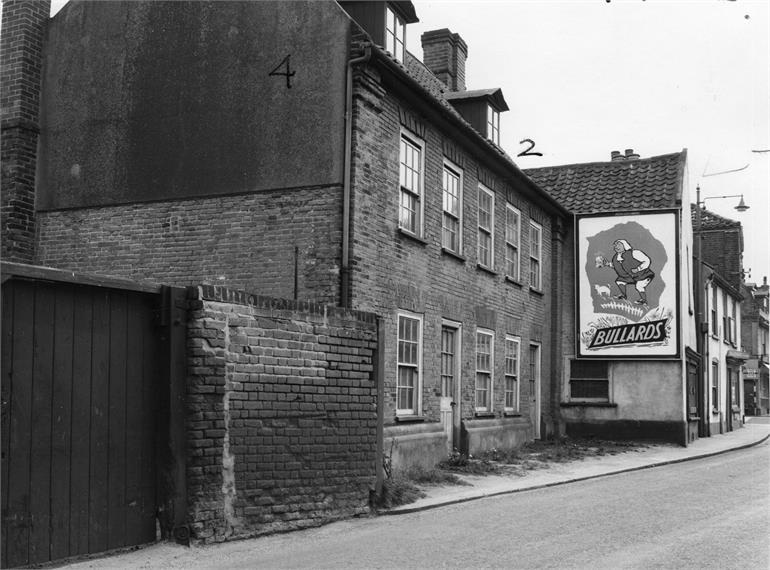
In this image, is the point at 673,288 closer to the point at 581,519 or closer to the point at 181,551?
the point at 581,519

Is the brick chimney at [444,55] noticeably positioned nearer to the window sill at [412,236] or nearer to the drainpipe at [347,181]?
the window sill at [412,236]

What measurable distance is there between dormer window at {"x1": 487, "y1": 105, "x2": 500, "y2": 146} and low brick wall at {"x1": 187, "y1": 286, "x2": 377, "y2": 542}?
1045cm

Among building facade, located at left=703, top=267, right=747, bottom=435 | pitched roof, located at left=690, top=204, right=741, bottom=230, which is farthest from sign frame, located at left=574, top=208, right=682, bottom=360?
pitched roof, located at left=690, top=204, right=741, bottom=230

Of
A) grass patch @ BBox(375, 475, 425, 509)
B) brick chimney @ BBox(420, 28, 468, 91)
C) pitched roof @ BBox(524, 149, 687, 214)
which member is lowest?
grass patch @ BBox(375, 475, 425, 509)

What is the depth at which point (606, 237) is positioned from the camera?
79.2ft

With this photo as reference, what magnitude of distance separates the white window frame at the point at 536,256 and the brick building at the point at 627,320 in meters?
2.03

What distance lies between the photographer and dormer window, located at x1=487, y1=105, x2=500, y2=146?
2019 centimetres

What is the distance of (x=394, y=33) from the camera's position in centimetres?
1542

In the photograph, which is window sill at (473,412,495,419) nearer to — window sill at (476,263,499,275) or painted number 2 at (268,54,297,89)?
window sill at (476,263,499,275)

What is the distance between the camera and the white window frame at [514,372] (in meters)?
19.7

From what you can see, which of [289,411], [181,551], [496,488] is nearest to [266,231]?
[289,411]

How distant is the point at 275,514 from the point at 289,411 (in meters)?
1.10

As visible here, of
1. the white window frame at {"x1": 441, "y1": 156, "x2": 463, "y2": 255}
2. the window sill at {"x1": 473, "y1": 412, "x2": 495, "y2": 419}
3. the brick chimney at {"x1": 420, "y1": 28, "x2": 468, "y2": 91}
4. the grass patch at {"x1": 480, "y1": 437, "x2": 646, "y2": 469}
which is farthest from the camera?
the brick chimney at {"x1": 420, "y1": 28, "x2": 468, "y2": 91}

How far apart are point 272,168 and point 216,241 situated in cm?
143
